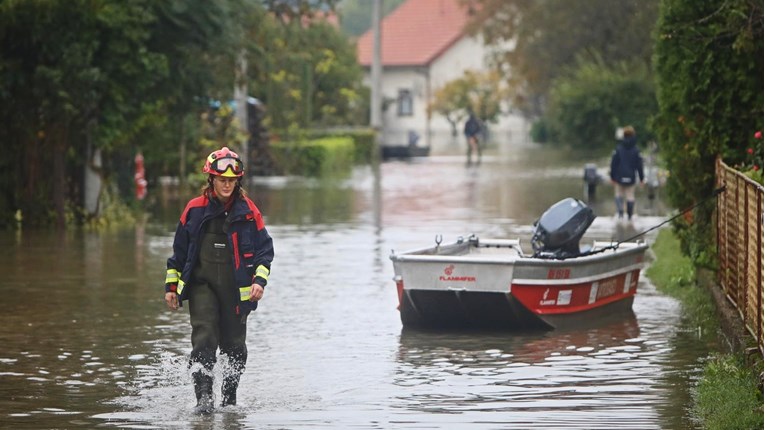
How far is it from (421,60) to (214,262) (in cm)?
8969

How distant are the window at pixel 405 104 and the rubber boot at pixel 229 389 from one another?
3632 inches

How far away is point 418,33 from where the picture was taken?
103250 mm

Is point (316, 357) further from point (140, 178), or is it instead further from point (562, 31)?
point (562, 31)

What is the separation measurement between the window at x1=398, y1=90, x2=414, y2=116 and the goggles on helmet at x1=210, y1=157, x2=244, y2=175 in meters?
92.4

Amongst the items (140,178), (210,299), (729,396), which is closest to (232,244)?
(210,299)

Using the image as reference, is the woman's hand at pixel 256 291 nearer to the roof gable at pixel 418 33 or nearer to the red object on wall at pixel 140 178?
the red object on wall at pixel 140 178

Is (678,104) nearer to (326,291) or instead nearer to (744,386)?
(326,291)

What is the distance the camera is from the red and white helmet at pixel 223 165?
1075cm

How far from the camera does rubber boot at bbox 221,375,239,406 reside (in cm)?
1109

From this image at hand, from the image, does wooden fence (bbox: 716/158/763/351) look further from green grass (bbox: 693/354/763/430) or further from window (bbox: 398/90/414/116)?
window (bbox: 398/90/414/116)

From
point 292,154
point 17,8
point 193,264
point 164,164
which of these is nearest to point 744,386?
A: point 193,264

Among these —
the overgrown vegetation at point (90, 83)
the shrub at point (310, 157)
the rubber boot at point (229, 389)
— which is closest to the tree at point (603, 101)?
the shrub at point (310, 157)

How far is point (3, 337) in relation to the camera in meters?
14.7

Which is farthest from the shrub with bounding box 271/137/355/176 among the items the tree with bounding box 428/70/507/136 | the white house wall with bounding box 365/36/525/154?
the white house wall with bounding box 365/36/525/154
